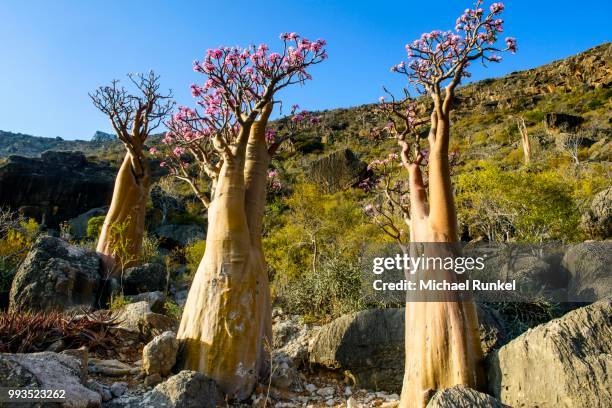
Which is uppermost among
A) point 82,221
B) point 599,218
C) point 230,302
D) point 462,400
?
point 82,221

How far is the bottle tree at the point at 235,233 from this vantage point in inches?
189

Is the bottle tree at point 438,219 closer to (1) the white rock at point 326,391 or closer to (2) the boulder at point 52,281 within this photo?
(1) the white rock at point 326,391

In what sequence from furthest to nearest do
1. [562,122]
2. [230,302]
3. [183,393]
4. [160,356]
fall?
[562,122]
[230,302]
[160,356]
[183,393]

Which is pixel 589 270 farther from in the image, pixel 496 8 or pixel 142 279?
pixel 142 279

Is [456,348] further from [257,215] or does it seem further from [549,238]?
[549,238]

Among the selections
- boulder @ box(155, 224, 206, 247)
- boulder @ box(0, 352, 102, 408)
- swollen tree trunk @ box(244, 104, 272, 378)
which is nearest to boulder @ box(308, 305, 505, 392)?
swollen tree trunk @ box(244, 104, 272, 378)

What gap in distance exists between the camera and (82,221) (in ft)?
66.2

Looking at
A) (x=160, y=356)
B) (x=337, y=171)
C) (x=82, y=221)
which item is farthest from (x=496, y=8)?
(x=337, y=171)

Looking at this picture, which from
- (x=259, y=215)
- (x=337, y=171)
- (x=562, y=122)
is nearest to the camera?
(x=259, y=215)

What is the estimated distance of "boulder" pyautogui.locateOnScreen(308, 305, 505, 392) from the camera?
219 inches

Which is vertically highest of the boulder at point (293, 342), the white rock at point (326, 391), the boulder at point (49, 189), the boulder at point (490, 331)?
Answer: the boulder at point (49, 189)

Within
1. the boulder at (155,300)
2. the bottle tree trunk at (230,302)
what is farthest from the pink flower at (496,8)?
the boulder at (155,300)

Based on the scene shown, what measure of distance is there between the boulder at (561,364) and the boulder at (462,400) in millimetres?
512

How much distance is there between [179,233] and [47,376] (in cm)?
1671
